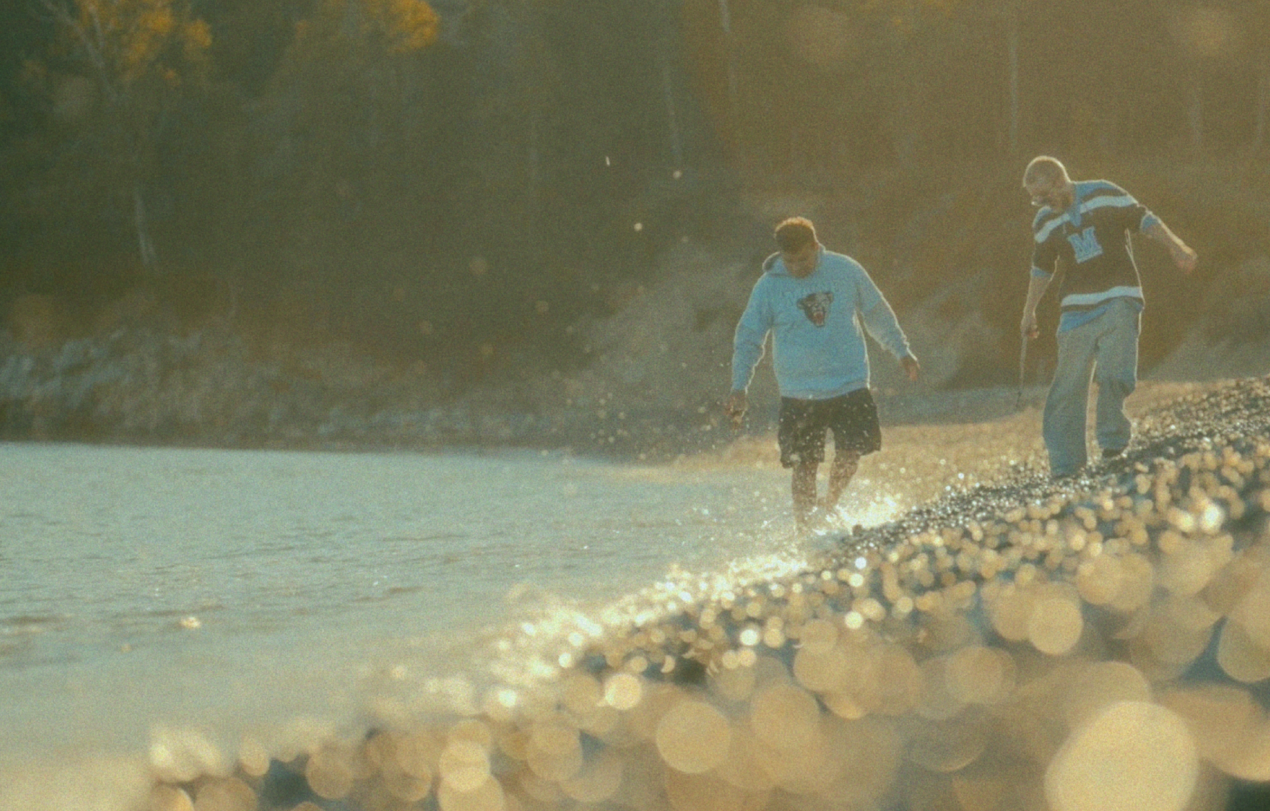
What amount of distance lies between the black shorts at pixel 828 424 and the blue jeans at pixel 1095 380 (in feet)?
3.53

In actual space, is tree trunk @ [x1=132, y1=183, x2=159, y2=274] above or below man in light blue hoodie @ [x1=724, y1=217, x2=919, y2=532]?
below

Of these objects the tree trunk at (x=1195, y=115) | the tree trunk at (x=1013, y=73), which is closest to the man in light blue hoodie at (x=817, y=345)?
the tree trunk at (x=1013, y=73)

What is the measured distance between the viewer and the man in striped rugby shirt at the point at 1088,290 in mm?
9453

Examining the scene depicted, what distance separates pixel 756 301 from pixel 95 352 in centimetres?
3666

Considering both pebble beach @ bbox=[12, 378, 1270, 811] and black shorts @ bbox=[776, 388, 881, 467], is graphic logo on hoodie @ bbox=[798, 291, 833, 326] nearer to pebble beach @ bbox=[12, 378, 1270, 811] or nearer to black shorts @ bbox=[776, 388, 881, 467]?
black shorts @ bbox=[776, 388, 881, 467]

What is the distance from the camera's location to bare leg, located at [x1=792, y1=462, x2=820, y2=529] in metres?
9.88

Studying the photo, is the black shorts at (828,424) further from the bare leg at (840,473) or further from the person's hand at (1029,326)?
the person's hand at (1029,326)

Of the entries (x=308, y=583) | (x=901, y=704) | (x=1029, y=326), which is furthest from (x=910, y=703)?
(x=1029, y=326)

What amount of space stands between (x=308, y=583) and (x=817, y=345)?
3.20 meters

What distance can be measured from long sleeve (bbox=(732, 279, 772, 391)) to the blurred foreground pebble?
11.4ft

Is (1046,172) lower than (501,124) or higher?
higher

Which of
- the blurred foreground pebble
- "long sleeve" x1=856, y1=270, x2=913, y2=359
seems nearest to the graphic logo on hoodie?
"long sleeve" x1=856, y1=270, x2=913, y2=359

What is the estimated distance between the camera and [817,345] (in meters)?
9.61

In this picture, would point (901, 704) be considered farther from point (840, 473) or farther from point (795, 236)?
point (840, 473)
